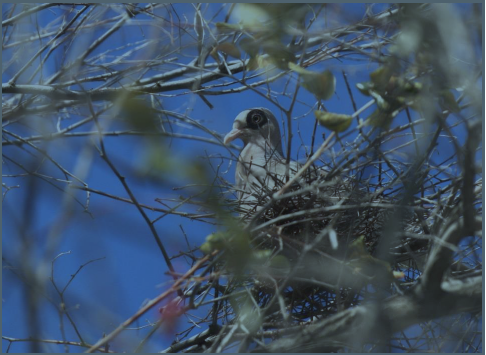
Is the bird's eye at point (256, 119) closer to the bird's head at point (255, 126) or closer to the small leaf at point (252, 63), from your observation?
the bird's head at point (255, 126)

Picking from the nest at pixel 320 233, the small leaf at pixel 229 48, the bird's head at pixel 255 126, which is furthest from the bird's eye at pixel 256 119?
the small leaf at pixel 229 48

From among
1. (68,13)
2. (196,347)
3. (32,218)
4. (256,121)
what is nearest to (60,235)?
(32,218)

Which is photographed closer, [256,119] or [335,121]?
[335,121]

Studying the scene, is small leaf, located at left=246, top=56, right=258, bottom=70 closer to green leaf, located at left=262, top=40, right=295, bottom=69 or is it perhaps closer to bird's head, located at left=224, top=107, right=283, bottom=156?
green leaf, located at left=262, top=40, right=295, bottom=69

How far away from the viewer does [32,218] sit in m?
0.98

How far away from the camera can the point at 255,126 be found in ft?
13.0

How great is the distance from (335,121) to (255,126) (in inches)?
76.4

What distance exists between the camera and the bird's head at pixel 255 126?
12.8 feet

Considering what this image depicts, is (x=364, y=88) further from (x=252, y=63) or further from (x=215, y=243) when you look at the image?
(x=215, y=243)

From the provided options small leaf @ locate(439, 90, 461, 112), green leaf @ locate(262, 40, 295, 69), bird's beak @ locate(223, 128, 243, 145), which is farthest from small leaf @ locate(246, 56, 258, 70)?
bird's beak @ locate(223, 128, 243, 145)

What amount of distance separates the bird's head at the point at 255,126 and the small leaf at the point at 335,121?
5.92ft

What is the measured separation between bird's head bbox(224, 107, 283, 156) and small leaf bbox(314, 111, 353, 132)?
181cm

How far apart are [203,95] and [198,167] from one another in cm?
178

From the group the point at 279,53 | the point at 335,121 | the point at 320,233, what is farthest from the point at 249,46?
the point at 320,233
